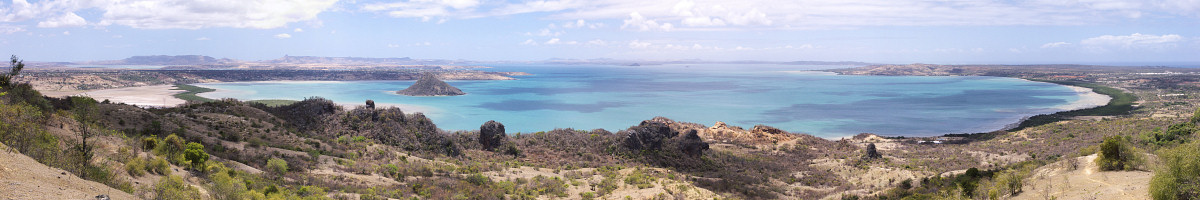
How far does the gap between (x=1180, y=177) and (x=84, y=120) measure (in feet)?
93.7

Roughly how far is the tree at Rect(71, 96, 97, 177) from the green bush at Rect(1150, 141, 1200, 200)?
77.9 ft

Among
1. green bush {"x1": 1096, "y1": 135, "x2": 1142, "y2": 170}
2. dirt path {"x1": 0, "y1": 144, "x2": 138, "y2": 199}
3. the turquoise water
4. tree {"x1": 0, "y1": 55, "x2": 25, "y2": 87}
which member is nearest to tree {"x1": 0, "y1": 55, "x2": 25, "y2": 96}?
tree {"x1": 0, "y1": 55, "x2": 25, "y2": 87}

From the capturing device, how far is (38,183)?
36.5 feet

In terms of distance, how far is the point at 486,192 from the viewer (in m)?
22.6

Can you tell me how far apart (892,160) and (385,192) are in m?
31.6

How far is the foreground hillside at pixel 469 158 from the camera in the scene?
1694cm

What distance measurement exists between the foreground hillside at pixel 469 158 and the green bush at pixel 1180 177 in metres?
1.77

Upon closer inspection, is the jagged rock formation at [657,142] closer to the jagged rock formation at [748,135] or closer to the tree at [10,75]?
the jagged rock formation at [748,135]

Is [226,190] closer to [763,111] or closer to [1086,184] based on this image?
[1086,184]

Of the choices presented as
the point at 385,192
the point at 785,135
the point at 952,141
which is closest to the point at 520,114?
the point at 785,135

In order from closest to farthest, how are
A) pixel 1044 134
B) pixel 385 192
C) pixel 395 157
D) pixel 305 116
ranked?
pixel 385 192
pixel 395 157
pixel 305 116
pixel 1044 134

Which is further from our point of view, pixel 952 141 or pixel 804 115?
pixel 804 115

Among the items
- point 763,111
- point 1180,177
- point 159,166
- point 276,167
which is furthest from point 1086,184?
point 763,111

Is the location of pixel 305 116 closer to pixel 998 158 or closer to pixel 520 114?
pixel 998 158
